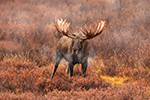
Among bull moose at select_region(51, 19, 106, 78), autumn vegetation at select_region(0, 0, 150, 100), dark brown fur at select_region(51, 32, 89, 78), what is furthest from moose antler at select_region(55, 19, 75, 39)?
autumn vegetation at select_region(0, 0, 150, 100)

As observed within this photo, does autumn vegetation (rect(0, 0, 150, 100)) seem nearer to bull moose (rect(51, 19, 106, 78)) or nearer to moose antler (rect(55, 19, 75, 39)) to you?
bull moose (rect(51, 19, 106, 78))

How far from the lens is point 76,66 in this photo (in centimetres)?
672

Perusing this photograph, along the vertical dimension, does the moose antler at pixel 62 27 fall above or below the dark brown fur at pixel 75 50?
above

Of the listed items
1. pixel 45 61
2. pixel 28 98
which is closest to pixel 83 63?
pixel 28 98

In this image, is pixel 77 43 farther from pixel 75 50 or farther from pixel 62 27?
pixel 62 27

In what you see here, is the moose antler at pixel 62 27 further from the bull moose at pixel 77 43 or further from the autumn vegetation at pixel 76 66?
the autumn vegetation at pixel 76 66

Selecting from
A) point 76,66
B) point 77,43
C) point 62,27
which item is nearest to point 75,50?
point 77,43

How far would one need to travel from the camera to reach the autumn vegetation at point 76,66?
467cm

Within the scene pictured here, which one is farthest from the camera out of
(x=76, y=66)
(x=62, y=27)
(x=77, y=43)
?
(x=76, y=66)

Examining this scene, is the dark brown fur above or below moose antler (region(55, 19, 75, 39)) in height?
below

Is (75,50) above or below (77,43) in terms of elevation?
below

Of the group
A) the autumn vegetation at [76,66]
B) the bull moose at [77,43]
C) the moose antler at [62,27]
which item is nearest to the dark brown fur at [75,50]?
the bull moose at [77,43]

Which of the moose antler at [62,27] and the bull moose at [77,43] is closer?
the bull moose at [77,43]

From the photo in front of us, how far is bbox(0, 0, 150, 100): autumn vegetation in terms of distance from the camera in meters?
4.67
